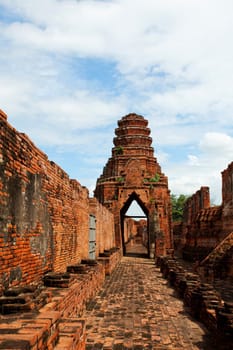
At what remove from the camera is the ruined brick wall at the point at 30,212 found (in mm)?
5348

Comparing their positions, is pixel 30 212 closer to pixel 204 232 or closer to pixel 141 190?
pixel 204 232

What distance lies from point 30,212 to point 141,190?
18.0 metres

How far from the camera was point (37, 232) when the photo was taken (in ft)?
23.1

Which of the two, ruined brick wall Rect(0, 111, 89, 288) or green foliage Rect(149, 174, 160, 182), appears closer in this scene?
ruined brick wall Rect(0, 111, 89, 288)

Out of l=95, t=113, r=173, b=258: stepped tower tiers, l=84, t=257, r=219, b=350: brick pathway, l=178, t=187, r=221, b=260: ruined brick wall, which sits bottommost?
l=84, t=257, r=219, b=350: brick pathway

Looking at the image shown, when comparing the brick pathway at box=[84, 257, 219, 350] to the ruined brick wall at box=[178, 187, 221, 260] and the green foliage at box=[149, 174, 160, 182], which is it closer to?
the ruined brick wall at box=[178, 187, 221, 260]

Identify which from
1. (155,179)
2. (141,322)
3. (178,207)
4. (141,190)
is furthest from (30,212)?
(178,207)

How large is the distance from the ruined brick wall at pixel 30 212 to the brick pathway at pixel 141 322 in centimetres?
145

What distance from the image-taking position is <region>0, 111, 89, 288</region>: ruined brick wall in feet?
17.5

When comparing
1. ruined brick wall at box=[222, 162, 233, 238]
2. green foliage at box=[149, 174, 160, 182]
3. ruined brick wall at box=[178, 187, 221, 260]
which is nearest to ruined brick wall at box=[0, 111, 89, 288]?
ruined brick wall at box=[222, 162, 233, 238]

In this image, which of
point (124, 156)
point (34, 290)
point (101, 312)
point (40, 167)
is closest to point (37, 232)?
point (40, 167)

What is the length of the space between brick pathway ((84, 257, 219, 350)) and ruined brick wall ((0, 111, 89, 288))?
145cm

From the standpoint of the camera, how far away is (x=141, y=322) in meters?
7.24

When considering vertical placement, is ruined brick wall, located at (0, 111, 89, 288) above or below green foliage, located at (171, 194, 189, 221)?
below
